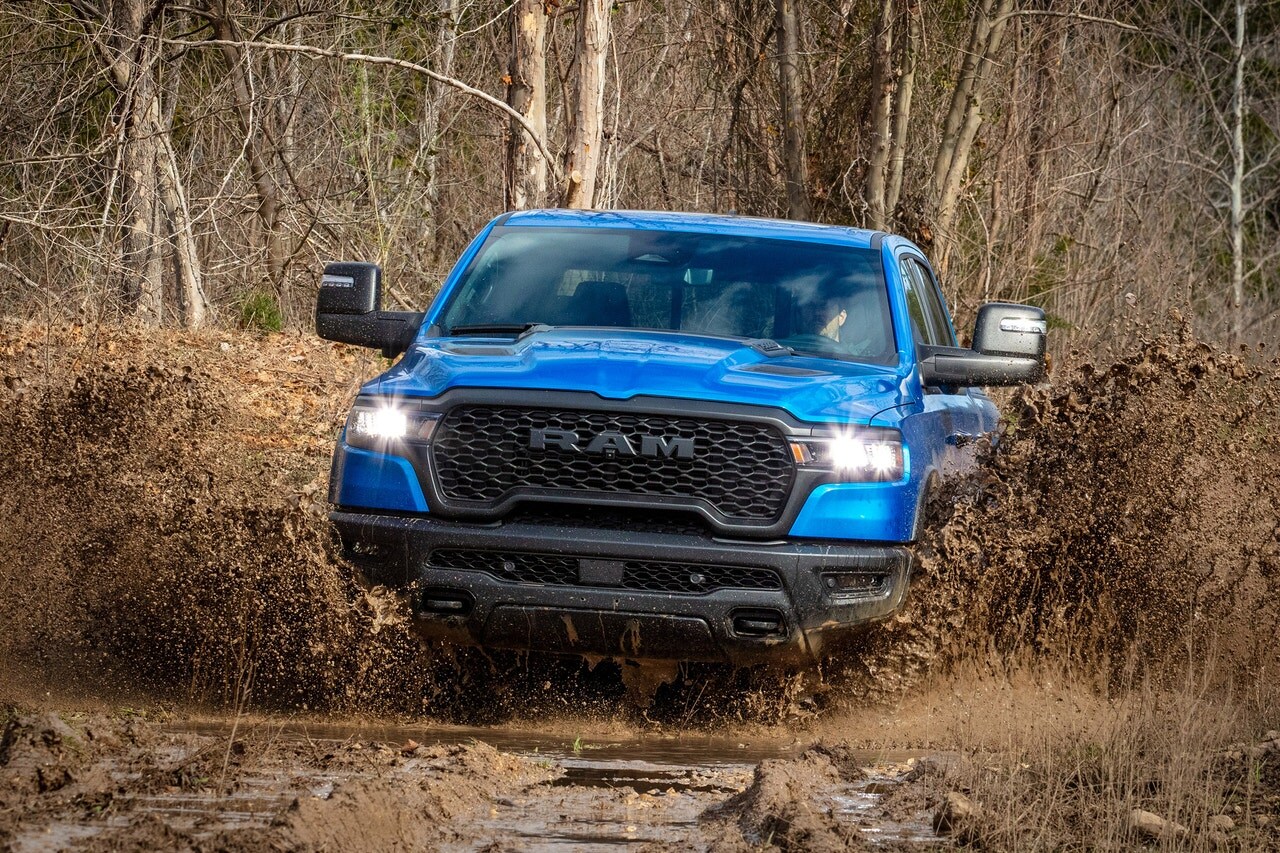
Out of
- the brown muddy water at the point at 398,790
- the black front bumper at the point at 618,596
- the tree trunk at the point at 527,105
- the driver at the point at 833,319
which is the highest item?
the tree trunk at the point at 527,105

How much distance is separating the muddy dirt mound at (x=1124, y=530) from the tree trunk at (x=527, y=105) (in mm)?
7900

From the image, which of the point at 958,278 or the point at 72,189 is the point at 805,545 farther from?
the point at 72,189

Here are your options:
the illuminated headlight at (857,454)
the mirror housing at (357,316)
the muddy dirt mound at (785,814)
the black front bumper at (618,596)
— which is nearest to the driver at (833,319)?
the illuminated headlight at (857,454)

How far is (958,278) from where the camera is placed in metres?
16.6

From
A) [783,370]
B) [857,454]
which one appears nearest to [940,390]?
[783,370]

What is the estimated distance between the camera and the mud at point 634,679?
14.3 feet

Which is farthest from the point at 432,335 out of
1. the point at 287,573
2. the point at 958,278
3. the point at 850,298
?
the point at 958,278

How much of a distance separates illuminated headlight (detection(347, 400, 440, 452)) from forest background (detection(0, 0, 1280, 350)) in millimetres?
7493

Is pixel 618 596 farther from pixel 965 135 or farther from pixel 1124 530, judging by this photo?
pixel 965 135

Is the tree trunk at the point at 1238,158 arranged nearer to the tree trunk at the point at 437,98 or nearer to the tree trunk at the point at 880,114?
the tree trunk at the point at 437,98

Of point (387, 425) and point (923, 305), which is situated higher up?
point (923, 305)

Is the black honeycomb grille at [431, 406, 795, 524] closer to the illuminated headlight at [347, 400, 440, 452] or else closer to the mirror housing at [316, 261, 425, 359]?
the illuminated headlight at [347, 400, 440, 452]

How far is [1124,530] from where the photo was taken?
Answer: 661 centimetres

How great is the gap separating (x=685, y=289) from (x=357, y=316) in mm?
1346
